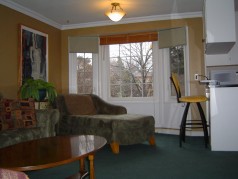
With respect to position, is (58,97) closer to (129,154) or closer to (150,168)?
(129,154)

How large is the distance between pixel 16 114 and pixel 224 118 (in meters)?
2.53

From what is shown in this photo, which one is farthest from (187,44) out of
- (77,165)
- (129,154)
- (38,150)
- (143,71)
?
(38,150)

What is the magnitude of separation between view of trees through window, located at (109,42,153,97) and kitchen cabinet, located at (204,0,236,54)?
1.59 m

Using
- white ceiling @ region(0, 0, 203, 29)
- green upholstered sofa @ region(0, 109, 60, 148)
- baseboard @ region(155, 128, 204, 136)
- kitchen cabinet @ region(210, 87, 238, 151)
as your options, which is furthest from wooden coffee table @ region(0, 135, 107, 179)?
baseboard @ region(155, 128, 204, 136)

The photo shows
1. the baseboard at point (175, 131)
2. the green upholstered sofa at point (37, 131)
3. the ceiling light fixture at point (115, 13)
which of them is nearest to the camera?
the green upholstered sofa at point (37, 131)

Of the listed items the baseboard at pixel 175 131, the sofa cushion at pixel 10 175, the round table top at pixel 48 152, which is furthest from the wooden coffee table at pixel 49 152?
the baseboard at pixel 175 131

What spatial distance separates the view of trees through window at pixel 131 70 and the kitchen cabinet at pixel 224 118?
186 cm

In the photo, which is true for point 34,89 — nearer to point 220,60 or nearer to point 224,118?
point 224,118

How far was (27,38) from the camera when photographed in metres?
4.11

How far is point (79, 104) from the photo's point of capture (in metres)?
3.91

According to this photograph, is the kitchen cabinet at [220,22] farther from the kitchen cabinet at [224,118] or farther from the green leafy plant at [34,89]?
the green leafy plant at [34,89]

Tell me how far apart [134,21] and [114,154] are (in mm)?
2704

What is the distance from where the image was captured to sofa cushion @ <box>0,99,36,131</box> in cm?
266

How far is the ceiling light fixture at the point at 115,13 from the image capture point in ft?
12.1
